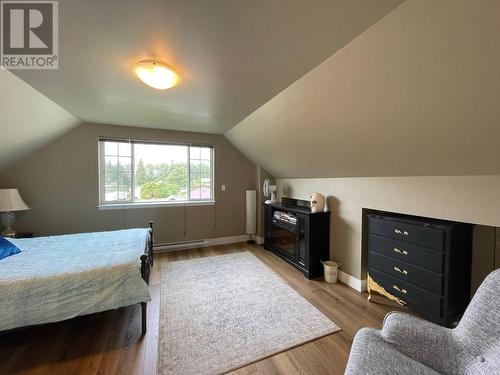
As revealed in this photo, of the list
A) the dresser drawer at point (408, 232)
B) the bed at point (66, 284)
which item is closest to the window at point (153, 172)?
the bed at point (66, 284)

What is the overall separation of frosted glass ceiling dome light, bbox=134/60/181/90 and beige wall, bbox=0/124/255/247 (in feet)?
7.25

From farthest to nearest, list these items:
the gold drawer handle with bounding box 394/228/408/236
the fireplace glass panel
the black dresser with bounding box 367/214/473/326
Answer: the fireplace glass panel, the gold drawer handle with bounding box 394/228/408/236, the black dresser with bounding box 367/214/473/326

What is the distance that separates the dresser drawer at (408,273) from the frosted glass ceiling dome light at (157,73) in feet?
8.74

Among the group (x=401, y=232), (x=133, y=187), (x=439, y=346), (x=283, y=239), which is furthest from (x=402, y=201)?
(x=133, y=187)

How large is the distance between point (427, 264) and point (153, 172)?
160 inches

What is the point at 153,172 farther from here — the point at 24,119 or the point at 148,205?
the point at 24,119

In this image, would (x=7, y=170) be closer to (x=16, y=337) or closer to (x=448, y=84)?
(x=16, y=337)

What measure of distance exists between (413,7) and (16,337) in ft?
12.0

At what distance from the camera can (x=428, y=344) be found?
3.35 ft

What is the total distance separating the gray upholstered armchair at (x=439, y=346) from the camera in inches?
35.8

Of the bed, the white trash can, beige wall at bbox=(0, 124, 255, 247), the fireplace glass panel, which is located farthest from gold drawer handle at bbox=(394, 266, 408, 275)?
beige wall at bbox=(0, 124, 255, 247)

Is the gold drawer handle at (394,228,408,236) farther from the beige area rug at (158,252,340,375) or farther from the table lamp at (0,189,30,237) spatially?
the table lamp at (0,189,30,237)

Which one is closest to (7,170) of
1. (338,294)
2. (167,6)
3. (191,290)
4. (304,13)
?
(191,290)

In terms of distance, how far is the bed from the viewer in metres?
1.52
